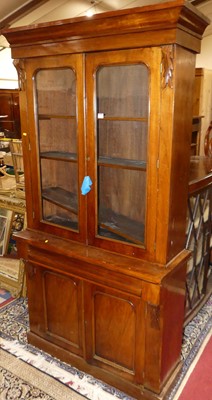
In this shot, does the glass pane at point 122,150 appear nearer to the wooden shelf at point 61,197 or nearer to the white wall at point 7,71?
the wooden shelf at point 61,197

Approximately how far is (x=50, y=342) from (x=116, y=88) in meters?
1.67

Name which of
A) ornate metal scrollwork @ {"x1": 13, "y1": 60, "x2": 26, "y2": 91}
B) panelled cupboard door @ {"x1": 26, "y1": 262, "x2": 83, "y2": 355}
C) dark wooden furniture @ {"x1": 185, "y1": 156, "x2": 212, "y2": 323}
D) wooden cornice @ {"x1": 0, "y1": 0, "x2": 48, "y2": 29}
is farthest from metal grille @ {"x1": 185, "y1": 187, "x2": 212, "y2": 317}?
wooden cornice @ {"x1": 0, "y1": 0, "x2": 48, "y2": 29}

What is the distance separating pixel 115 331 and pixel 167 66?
1.41 m

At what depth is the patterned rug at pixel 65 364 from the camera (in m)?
1.99

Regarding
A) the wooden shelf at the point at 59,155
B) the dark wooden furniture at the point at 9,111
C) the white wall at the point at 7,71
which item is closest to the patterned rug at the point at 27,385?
the wooden shelf at the point at 59,155

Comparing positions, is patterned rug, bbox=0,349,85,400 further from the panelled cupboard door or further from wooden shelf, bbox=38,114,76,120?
wooden shelf, bbox=38,114,76,120

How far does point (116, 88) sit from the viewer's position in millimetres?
1718

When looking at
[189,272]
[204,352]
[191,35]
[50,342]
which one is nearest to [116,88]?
[191,35]

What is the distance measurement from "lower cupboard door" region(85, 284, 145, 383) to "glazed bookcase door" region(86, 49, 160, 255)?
291 mm

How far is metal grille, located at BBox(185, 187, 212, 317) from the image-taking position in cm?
235

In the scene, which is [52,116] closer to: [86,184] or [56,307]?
[86,184]

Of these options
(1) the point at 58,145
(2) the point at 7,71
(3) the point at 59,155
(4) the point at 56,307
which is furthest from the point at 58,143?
(2) the point at 7,71

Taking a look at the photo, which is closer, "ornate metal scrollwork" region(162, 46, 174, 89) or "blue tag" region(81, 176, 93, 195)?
"ornate metal scrollwork" region(162, 46, 174, 89)

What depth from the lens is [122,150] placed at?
1859 millimetres
